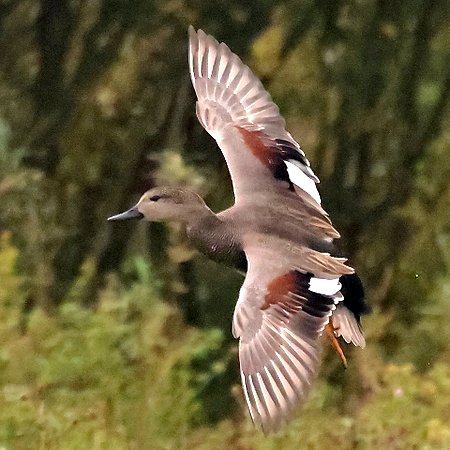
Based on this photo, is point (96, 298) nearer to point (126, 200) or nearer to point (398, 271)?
point (126, 200)

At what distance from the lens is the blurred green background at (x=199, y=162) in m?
6.02

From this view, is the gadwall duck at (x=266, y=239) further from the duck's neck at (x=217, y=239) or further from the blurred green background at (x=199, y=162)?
the blurred green background at (x=199, y=162)

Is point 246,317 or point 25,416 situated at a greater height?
point 246,317

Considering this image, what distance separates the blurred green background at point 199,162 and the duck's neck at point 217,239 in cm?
155

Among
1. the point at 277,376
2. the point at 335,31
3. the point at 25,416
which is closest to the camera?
the point at 277,376

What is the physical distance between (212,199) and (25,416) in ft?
5.43

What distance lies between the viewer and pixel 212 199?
6.21 meters

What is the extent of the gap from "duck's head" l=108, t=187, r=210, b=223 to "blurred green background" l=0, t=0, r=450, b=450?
1462 millimetres

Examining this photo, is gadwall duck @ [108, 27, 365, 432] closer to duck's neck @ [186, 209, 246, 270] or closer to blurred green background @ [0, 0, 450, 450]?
duck's neck @ [186, 209, 246, 270]

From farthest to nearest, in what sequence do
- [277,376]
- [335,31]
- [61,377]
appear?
[335,31]
[61,377]
[277,376]

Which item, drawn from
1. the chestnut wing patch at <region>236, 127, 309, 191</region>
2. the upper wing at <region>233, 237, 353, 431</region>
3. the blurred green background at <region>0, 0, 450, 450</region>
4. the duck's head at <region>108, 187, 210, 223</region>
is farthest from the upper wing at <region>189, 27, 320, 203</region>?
the blurred green background at <region>0, 0, 450, 450</region>

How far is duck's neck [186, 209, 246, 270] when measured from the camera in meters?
4.16

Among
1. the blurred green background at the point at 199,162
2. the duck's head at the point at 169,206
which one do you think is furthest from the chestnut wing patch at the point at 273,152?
the blurred green background at the point at 199,162

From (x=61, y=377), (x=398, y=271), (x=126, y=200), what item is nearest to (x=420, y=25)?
(x=398, y=271)
